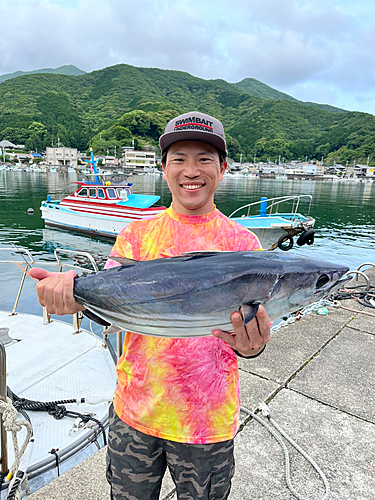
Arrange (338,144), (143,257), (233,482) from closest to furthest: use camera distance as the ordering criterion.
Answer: (143,257) → (233,482) → (338,144)

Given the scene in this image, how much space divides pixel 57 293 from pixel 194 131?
1062 millimetres

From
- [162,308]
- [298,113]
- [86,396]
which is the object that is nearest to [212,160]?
[162,308]

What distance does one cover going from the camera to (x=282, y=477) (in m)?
2.30

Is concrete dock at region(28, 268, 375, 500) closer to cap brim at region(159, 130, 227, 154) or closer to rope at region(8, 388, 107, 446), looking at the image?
rope at region(8, 388, 107, 446)

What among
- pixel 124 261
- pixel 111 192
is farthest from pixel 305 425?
pixel 111 192

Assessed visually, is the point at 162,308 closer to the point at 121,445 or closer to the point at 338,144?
the point at 121,445

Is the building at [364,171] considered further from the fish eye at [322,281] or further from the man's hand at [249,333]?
the man's hand at [249,333]

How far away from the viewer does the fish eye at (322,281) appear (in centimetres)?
151

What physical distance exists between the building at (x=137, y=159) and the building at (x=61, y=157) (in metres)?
21.7

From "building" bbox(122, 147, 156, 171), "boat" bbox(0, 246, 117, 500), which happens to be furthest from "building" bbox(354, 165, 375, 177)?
"boat" bbox(0, 246, 117, 500)

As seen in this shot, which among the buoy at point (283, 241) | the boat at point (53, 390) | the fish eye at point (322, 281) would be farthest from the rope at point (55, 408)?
the buoy at point (283, 241)

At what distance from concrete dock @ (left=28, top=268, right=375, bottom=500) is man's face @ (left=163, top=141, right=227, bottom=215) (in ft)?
6.73

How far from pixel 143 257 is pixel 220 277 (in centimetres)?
51

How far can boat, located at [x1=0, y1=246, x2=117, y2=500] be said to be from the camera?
9.43 feet
